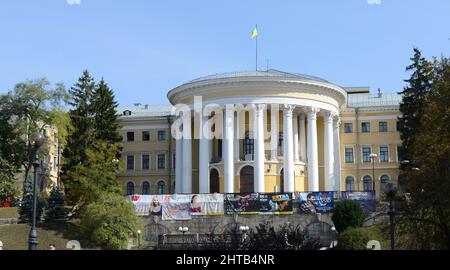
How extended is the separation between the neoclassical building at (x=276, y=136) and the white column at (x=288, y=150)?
0.08 m

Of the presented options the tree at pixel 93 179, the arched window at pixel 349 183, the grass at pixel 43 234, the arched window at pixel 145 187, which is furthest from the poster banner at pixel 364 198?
the arched window at pixel 145 187

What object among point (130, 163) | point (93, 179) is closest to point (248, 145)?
point (93, 179)

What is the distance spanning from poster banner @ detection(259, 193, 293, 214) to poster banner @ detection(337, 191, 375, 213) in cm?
366

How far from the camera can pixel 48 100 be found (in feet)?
186

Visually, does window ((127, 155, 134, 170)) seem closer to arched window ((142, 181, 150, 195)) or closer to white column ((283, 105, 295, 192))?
arched window ((142, 181, 150, 195))

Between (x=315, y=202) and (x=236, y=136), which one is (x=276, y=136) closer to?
(x=236, y=136)

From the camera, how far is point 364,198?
47.2 metres

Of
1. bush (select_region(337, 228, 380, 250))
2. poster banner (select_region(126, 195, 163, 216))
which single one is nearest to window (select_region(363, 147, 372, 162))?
poster banner (select_region(126, 195, 163, 216))

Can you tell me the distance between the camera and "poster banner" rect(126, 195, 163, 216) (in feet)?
161

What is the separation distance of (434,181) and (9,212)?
130ft

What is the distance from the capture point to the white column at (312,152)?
189 ft

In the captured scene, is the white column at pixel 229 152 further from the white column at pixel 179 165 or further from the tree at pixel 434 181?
the tree at pixel 434 181
